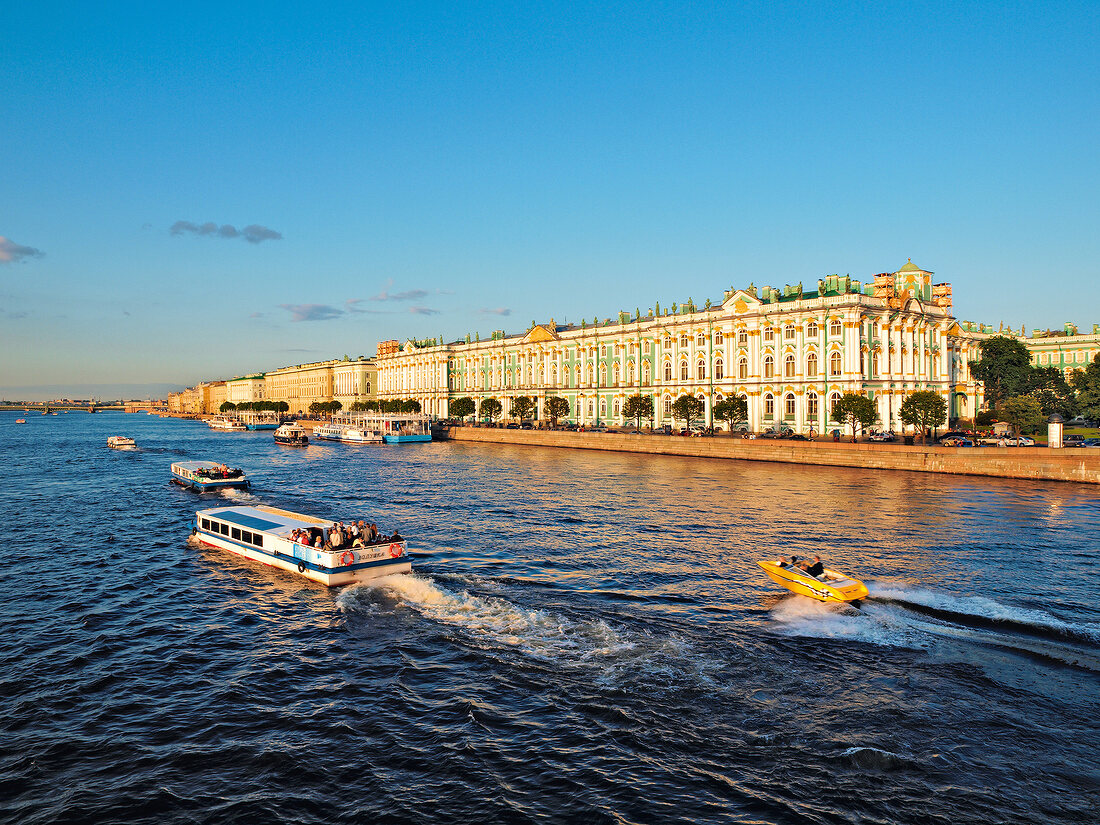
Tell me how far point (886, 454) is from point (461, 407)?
70.4 metres

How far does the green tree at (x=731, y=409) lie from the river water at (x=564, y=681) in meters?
40.4

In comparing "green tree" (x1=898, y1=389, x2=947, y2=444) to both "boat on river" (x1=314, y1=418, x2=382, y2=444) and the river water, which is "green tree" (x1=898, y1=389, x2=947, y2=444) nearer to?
the river water

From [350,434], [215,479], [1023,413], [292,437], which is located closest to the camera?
[215,479]

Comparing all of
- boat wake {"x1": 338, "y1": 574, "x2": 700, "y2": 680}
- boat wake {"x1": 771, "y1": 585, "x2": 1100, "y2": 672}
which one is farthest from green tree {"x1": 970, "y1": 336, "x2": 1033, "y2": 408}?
boat wake {"x1": 338, "y1": 574, "x2": 700, "y2": 680}

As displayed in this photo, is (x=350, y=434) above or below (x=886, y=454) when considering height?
above

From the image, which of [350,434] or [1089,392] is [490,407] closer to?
[350,434]

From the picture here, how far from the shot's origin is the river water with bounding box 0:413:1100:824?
10.4 m

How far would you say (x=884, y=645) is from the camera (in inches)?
631

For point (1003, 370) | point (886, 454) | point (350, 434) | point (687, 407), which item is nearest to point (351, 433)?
point (350, 434)

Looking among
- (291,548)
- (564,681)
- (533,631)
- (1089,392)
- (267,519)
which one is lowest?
(564,681)

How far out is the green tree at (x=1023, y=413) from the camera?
192 ft

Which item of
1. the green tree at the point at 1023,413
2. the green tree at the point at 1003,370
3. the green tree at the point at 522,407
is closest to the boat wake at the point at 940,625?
the green tree at the point at 1023,413

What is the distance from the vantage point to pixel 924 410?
193 ft

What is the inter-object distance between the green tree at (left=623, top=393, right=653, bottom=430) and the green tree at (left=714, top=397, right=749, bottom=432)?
979cm
